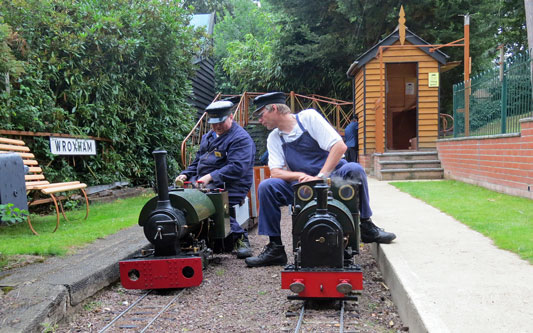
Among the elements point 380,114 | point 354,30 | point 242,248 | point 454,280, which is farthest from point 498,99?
point 354,30

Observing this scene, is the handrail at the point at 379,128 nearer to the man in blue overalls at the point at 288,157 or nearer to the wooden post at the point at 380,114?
the wooden post at the point at 380,114

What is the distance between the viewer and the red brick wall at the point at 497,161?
656 cm

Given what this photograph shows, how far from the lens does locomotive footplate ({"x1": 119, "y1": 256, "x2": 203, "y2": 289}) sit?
3473 mm

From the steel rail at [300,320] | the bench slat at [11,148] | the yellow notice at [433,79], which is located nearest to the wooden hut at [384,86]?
the yellow notice at [433,79]

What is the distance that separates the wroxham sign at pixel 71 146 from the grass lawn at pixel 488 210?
5.62m

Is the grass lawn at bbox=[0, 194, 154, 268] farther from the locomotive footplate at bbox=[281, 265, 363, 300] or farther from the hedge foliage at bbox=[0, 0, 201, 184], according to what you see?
the locomotive footplate at bbox=[281, 265, 363, 300]

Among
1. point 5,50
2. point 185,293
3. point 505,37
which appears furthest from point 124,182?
point 505,37

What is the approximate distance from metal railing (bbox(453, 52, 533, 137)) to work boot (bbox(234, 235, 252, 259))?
4836 millimetres

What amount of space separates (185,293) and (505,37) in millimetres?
21517

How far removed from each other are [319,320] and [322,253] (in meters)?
0.43

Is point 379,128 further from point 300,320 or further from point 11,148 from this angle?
point 300,320

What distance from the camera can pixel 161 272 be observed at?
11.6 ft

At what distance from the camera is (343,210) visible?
9.89 feet

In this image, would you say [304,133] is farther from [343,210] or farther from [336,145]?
[343,210]
